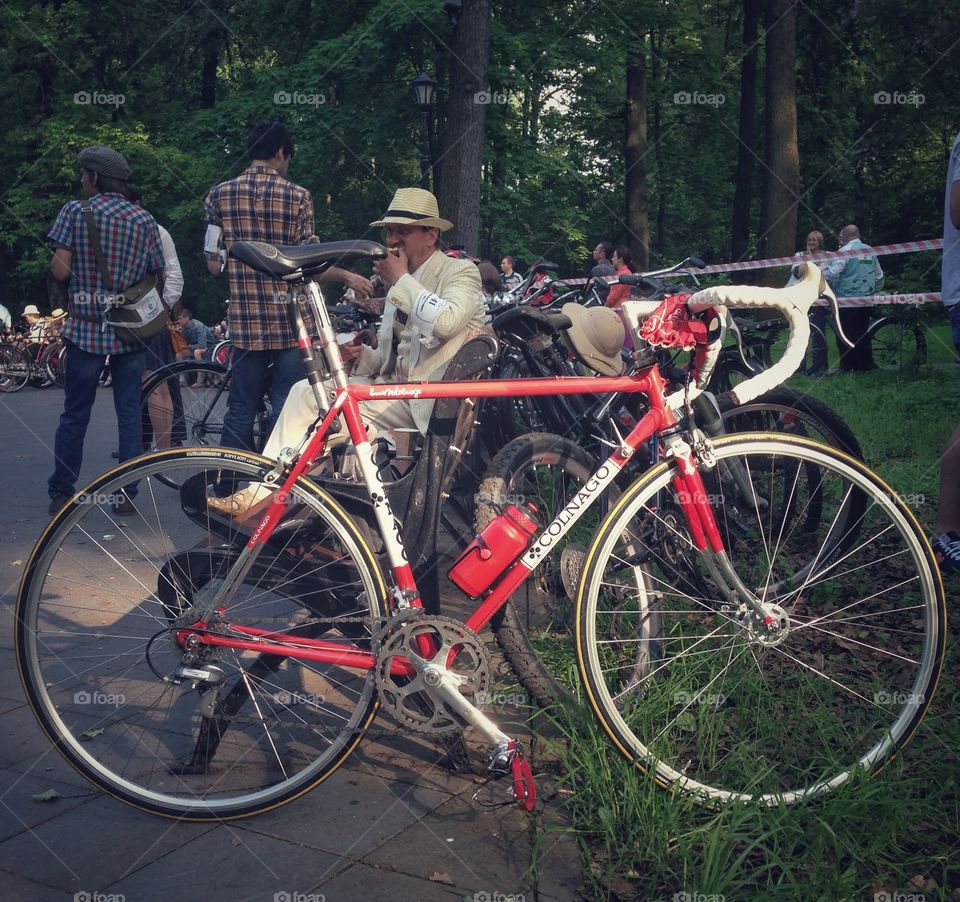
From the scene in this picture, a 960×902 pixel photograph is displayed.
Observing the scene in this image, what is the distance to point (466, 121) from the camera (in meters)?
14.6

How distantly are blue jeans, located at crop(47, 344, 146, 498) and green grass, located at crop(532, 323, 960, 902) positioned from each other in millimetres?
4653

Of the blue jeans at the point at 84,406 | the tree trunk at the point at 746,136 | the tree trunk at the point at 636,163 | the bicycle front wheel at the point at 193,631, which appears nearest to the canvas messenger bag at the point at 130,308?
the blue jeans at the point at 84,406

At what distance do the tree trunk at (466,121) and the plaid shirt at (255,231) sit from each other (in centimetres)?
817

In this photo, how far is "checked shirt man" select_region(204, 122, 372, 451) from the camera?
636cm

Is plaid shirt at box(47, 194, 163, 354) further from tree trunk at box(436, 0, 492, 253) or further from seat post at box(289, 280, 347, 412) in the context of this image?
tree trunk at box(436, 0, 492, 253)

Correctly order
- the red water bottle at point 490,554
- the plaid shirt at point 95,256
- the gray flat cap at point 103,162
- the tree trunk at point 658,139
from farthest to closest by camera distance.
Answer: the tree trunk at point 658,139 → the gray flat cap at point 103,162 → the plaid shirt at point 95,256 → the red water bottle at point 490,554

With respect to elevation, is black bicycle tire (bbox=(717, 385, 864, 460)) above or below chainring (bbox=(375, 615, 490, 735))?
above

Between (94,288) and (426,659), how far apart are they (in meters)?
4.83

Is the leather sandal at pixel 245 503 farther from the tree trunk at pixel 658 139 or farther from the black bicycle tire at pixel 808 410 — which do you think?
the tree trunk at pixel 658 139

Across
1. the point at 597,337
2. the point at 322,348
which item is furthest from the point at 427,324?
the point at 597,337

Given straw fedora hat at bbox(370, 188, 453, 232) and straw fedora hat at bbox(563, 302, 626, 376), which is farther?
straw fedora hat at bbox(563, 302, 626, 376)

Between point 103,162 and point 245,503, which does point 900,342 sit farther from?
point 245,503

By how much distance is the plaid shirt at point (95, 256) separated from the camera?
6922 millimetres

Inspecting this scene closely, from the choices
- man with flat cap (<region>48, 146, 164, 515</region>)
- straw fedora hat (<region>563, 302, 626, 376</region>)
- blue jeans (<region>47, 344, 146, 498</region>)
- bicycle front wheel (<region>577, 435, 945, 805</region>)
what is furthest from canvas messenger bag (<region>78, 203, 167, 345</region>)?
bicycle front wheel (<region>577, 435, 945, 805</region>)
